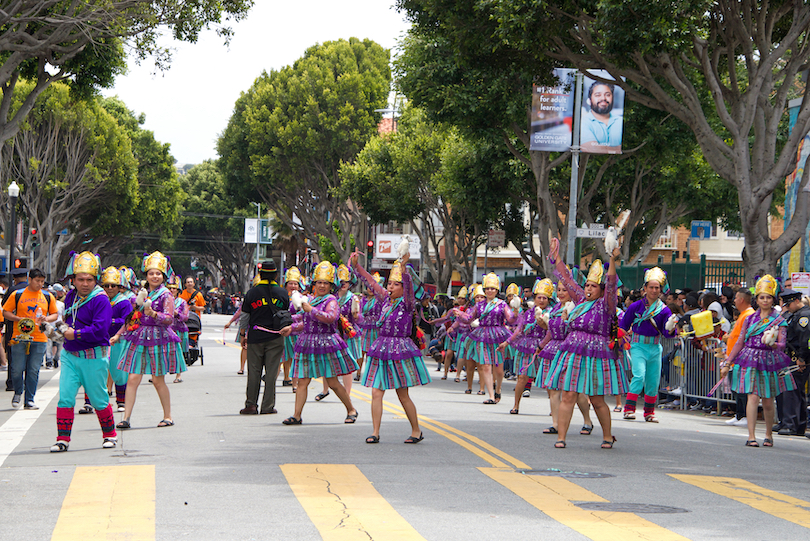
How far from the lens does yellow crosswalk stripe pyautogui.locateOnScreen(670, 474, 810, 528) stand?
7.61 meters

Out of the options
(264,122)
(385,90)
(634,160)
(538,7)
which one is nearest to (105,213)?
(264,122)

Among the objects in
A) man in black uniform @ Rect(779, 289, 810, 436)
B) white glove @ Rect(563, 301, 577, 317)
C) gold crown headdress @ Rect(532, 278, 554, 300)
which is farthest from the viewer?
gold crown headdress @ Rect(532, 278, 554, 300)

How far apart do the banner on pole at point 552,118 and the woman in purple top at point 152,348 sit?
14239mm

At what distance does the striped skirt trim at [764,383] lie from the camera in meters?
11.8

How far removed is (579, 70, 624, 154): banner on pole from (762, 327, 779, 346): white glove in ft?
43.1

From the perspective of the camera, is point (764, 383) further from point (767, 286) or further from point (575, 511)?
point (575, 511)

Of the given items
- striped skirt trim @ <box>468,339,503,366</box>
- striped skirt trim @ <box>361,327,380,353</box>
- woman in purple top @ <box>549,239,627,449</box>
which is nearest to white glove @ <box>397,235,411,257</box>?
woman in purple top @ <box>549,239,627,449</box>

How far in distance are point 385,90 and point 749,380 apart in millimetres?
37342

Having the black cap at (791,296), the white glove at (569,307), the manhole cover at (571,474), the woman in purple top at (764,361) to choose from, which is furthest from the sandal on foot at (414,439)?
the black cap at (791,296)

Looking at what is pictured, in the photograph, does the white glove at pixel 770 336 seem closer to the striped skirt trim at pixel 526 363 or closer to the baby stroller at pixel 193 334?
the striped skirt trim at pixel 526 363

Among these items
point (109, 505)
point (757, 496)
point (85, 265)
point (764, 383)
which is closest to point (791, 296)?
point (764, 383)

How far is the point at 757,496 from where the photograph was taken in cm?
834

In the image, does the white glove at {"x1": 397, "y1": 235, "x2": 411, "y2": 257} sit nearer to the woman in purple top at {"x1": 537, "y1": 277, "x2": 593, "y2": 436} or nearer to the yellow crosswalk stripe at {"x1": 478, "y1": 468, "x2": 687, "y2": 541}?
the woman in purple top at {"x1": 537, "y1": 277, "x2": 593, "y2": 436}

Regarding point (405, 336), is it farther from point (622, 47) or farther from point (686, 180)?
point (686, 180)
